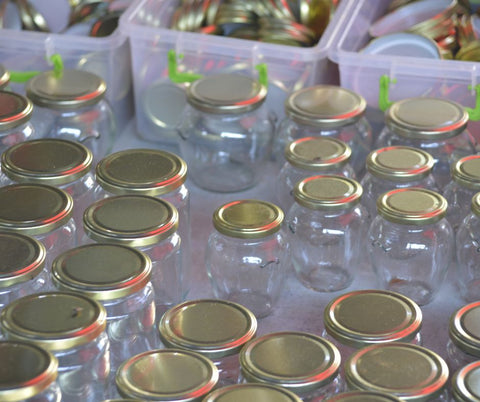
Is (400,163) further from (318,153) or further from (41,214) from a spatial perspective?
(41,214)

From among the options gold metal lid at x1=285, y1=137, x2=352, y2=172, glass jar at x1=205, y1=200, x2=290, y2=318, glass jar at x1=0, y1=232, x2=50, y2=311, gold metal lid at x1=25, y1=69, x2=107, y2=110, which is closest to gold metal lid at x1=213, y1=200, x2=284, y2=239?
glass jar at x1=205, y1=200, x2=290, y2=318

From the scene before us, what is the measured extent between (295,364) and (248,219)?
291 millimetres

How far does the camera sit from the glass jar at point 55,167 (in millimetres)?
1223

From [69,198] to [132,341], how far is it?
210 mm

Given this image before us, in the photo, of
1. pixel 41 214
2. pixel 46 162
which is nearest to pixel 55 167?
pixel 46 162

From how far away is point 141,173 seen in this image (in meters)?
1.25

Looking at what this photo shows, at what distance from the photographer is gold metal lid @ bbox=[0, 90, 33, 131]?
1326 millimetres

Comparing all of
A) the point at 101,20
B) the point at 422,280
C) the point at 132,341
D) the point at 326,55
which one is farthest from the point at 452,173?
the point at 101,20

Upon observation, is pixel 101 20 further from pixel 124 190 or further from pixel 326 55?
pixel 124 190

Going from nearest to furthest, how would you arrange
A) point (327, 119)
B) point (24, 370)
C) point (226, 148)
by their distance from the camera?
point (24, 370)
point (327, 119)
point (226, 148)

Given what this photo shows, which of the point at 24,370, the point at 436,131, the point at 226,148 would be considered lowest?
the point at 226,148

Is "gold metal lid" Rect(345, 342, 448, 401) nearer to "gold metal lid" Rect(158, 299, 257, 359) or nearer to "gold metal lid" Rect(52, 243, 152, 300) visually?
"gold metal lid" Rect(158, 299, 257, 359)

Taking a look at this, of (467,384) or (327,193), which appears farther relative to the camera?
(327,193)

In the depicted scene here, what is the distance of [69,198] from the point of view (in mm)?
1171
